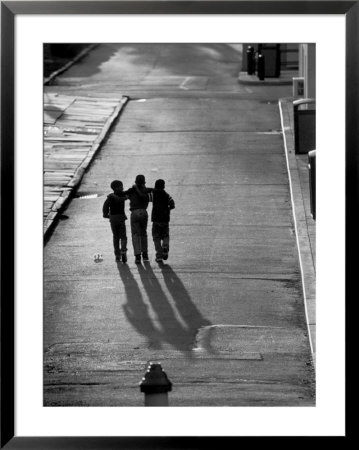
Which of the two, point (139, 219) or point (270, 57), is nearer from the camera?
point (139, 219)

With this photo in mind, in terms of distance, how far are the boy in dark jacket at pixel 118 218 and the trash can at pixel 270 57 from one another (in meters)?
13.8

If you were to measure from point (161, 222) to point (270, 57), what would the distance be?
46.6 feet

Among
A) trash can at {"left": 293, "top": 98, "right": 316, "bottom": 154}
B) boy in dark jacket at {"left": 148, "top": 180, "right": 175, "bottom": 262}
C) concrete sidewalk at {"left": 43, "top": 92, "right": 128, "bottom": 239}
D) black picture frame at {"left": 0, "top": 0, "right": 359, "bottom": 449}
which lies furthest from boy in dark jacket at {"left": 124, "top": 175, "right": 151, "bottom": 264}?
black picture frame at {"left": 0, "top": 0, "right": 359, "bottom": 449}

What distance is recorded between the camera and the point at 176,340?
12.6 m

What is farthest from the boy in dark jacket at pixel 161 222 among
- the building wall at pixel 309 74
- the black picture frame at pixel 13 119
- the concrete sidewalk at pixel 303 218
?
the black picture frame at pixel 13 119

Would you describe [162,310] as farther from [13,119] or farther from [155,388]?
[13,119]

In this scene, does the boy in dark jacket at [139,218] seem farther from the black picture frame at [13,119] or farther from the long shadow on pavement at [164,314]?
the black picture frame at [13,119]

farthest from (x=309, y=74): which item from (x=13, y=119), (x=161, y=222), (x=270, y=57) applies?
(x=13, y=119)

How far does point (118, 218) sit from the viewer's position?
15.6m

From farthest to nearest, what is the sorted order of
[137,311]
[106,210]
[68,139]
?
[68,139] < [106,210] < [137,311]

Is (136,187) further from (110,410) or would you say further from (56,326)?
(110,410)

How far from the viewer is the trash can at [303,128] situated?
64.1 feet

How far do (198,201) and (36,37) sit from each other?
11.6 metres

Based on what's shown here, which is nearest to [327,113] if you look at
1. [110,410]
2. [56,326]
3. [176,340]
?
[110,410]
